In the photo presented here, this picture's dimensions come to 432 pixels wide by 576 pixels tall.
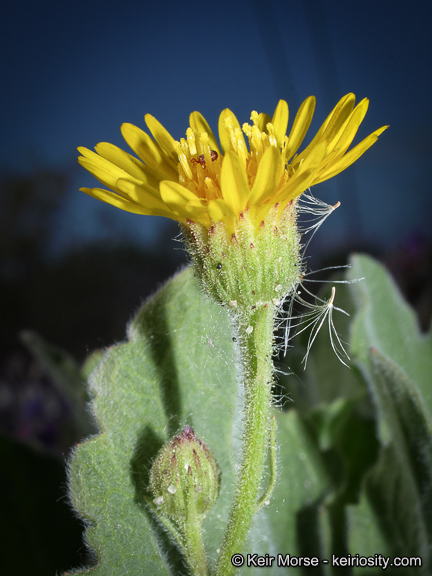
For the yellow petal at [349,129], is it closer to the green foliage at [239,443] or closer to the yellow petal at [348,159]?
the yellow petal at [348,159]

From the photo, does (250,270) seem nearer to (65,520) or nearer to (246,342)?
(246,342)

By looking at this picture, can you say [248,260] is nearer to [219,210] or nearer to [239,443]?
[219,210]

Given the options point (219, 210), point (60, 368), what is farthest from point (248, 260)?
point (60, 368)

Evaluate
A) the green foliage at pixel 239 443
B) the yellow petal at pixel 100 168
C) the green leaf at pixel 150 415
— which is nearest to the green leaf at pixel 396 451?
the green foliage at pixel 239 443

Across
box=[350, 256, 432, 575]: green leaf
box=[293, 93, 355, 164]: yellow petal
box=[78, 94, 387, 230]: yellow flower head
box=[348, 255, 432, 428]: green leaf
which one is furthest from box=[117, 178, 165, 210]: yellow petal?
box=[348, 255, 432, 428]: green leaf

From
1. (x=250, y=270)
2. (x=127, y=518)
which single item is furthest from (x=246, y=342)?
(x=127, y=518)
